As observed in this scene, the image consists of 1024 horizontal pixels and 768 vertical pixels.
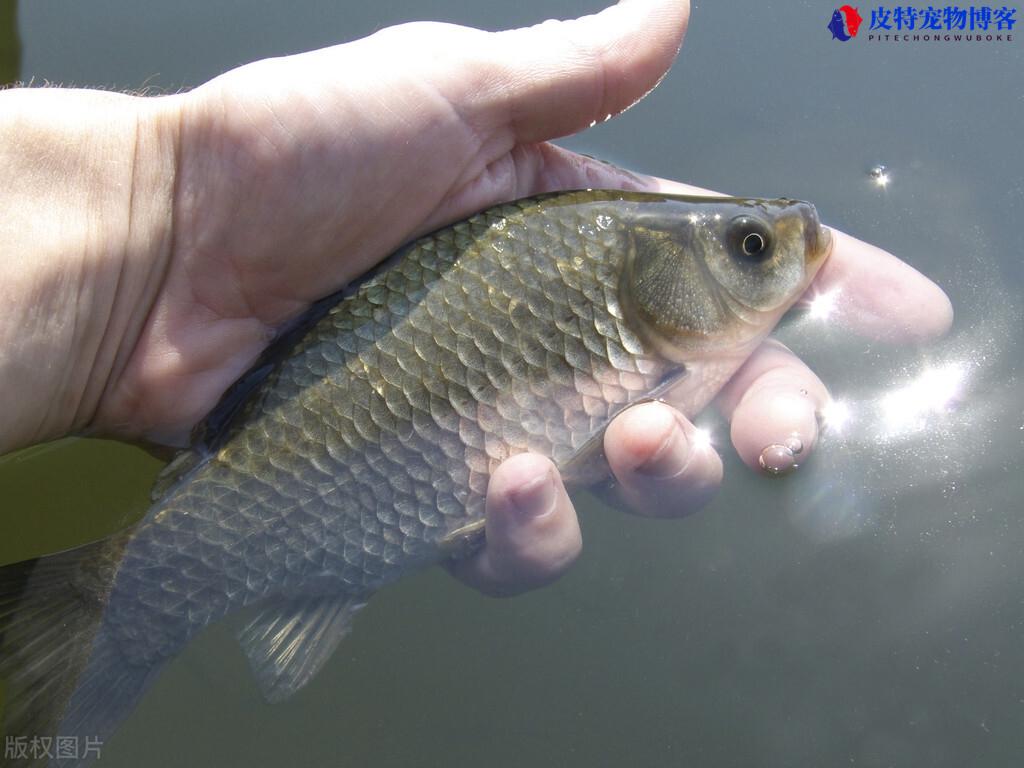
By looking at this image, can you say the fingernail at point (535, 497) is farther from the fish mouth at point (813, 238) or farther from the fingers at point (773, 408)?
the fish mouth at point (813, 238)

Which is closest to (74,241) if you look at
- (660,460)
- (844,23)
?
(660,460)

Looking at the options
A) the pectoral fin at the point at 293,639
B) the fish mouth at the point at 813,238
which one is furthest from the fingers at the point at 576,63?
the pectoral fin at the point at 293,639

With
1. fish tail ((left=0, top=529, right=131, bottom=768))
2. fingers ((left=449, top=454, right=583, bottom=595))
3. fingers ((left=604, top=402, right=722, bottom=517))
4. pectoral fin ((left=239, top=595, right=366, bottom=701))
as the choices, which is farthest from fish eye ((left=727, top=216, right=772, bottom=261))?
fish tail ((left=0, top=529, right=131, bottom=768))

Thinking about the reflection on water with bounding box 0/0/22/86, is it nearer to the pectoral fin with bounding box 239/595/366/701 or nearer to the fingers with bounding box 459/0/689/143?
the fingers with bounding box 459/0/689/143

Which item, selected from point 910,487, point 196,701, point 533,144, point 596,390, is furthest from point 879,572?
point 196,701

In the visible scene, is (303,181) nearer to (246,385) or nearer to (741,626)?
(246,385)
